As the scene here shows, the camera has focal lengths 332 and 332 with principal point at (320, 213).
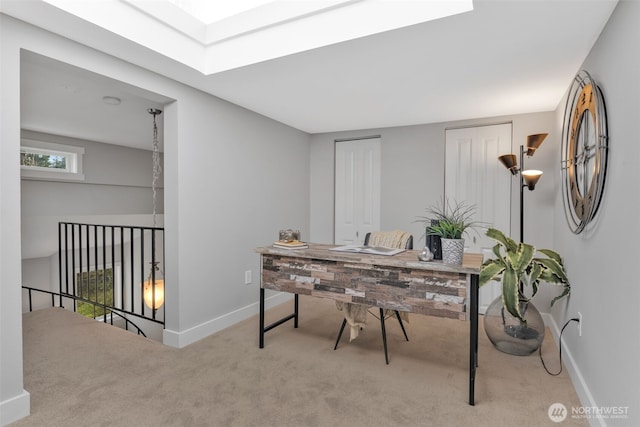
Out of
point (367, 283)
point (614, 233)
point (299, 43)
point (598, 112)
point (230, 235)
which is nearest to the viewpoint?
point (614, 233)

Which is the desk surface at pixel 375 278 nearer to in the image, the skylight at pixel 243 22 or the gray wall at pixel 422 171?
the skylight at pixel 243 22

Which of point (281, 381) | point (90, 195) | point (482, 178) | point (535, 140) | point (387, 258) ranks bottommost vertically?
point (281, 381)

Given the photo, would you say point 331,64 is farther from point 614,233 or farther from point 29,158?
point 29,158

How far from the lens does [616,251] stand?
1.59m

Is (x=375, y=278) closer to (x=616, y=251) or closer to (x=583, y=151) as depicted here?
(x=616, y=251)

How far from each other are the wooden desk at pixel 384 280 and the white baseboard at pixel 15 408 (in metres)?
1.44

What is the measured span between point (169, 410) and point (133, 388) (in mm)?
401

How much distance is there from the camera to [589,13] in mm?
1701

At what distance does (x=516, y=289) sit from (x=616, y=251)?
76 centimetres

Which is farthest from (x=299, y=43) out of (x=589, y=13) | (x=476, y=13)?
(x=589, y=13)

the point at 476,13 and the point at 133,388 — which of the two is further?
the point at 133,388

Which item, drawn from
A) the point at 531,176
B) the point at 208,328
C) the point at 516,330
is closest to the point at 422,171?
the point at 531,176

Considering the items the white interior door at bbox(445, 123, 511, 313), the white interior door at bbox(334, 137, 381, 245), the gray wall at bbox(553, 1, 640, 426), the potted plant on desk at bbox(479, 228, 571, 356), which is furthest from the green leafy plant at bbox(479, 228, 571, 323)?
the white interior door at bbox(334, 137, 381, 245)

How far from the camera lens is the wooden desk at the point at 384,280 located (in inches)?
76.1
